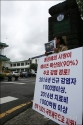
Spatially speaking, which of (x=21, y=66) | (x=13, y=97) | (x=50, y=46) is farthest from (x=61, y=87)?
(x=21, y=66)

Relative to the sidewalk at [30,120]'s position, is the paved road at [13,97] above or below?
above

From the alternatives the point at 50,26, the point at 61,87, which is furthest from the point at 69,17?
the point at 61,87

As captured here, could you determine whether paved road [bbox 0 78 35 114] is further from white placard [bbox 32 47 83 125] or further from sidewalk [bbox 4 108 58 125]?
white placard [bbox 32 47 83 125]

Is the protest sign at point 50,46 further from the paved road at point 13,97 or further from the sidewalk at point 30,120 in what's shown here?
the paved road at point 13,97

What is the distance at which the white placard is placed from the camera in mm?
1877

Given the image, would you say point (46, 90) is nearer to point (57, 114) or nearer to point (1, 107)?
point (57, 114)

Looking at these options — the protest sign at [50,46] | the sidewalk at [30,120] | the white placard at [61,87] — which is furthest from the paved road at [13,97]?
→ the protest sign at [50,46]

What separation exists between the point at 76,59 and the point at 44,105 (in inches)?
33.7

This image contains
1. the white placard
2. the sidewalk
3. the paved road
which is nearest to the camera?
the white placard

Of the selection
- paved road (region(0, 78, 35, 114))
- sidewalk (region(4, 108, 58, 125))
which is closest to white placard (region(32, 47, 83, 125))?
sidewalk (region(4, 108, 58, 125))

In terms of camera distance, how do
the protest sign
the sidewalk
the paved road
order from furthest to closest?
1. the paved road
2. the sidewalk
3. the protest sign

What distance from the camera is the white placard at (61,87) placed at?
1877mm

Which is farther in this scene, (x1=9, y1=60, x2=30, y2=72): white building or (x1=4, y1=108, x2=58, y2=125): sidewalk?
(x1=9, y1=60, x2=30, y2=72): white building

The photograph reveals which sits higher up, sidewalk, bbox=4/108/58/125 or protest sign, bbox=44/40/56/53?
protest sign, bbox=44/40/56/53
